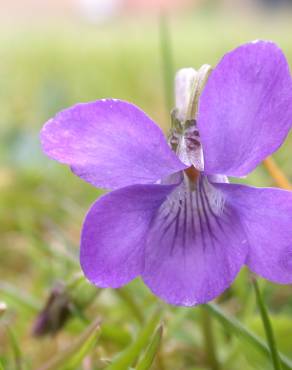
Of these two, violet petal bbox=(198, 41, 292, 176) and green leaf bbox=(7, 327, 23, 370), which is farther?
green leaf bbox=(7, 327, 23, 370)

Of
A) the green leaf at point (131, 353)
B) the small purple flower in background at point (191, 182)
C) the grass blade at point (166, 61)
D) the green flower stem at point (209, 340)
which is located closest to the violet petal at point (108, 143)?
the small purple flower in background at point (191, 182)

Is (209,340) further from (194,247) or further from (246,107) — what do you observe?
(246,107)

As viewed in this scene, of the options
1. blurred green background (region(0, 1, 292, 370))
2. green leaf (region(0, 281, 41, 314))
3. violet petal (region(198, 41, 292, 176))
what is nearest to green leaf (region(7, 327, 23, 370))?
blurred green background (region(0, 1, 292, 370))

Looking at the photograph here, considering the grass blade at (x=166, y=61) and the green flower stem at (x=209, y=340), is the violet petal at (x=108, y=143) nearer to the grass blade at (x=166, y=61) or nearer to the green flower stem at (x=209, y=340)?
the green flower stem at (x=209, y=340)

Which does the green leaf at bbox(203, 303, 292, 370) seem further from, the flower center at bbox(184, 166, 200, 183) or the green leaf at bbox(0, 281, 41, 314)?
the green leaf at bbox(0, 281, 41, 314)

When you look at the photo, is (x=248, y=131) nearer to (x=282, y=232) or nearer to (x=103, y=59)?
(x=282, y=232)

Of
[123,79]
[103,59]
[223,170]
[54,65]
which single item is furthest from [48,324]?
[103,59]

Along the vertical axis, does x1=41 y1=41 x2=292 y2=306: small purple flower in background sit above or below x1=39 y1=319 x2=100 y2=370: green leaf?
above
